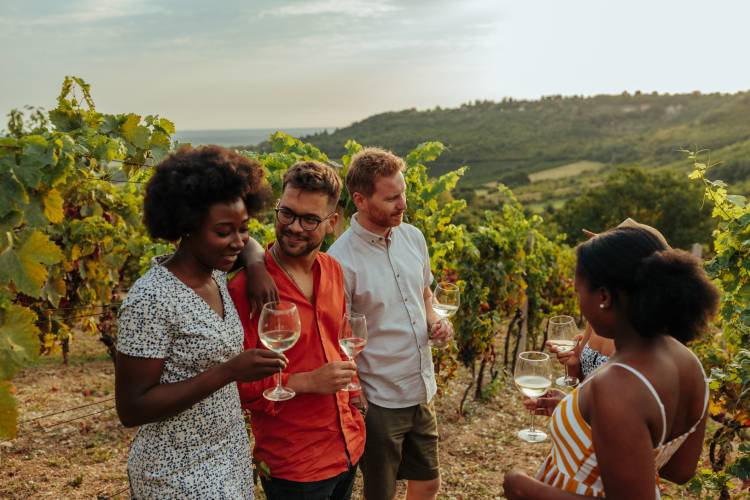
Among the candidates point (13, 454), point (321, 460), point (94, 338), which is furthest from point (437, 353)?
point (94, 338)

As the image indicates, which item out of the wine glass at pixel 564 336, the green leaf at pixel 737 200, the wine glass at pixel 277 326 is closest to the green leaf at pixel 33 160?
the wine glass at pixel 277 326

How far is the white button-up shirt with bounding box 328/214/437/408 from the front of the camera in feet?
10.3

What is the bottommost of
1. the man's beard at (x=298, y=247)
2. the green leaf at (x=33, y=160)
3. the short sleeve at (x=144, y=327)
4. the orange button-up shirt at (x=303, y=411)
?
the orange button-up shirt at (x=303, y=411)

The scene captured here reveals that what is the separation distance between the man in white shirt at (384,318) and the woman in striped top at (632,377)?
1403mm

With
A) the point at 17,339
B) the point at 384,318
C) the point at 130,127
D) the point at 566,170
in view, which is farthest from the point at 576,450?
the point at 566,170

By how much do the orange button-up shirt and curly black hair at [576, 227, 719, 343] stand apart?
1199mm

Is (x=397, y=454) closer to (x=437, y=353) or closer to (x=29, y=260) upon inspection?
(x=29, y=260)

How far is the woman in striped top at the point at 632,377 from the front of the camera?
155 cm

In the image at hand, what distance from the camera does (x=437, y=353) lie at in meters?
6.11

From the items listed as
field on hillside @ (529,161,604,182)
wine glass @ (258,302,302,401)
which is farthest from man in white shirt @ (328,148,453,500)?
field on hillside @ (529,161,604,182)

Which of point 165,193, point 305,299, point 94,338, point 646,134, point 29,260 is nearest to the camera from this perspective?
point 165,193

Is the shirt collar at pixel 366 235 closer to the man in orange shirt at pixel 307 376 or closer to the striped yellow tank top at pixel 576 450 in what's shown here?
the man in orange shirt at pixel 307 376

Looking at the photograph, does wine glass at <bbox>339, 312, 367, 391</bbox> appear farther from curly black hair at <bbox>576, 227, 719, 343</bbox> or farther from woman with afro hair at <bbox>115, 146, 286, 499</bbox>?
curly black hair at <bbox>576, 227, 719, 343</bbox>

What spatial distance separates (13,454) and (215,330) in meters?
4.99
